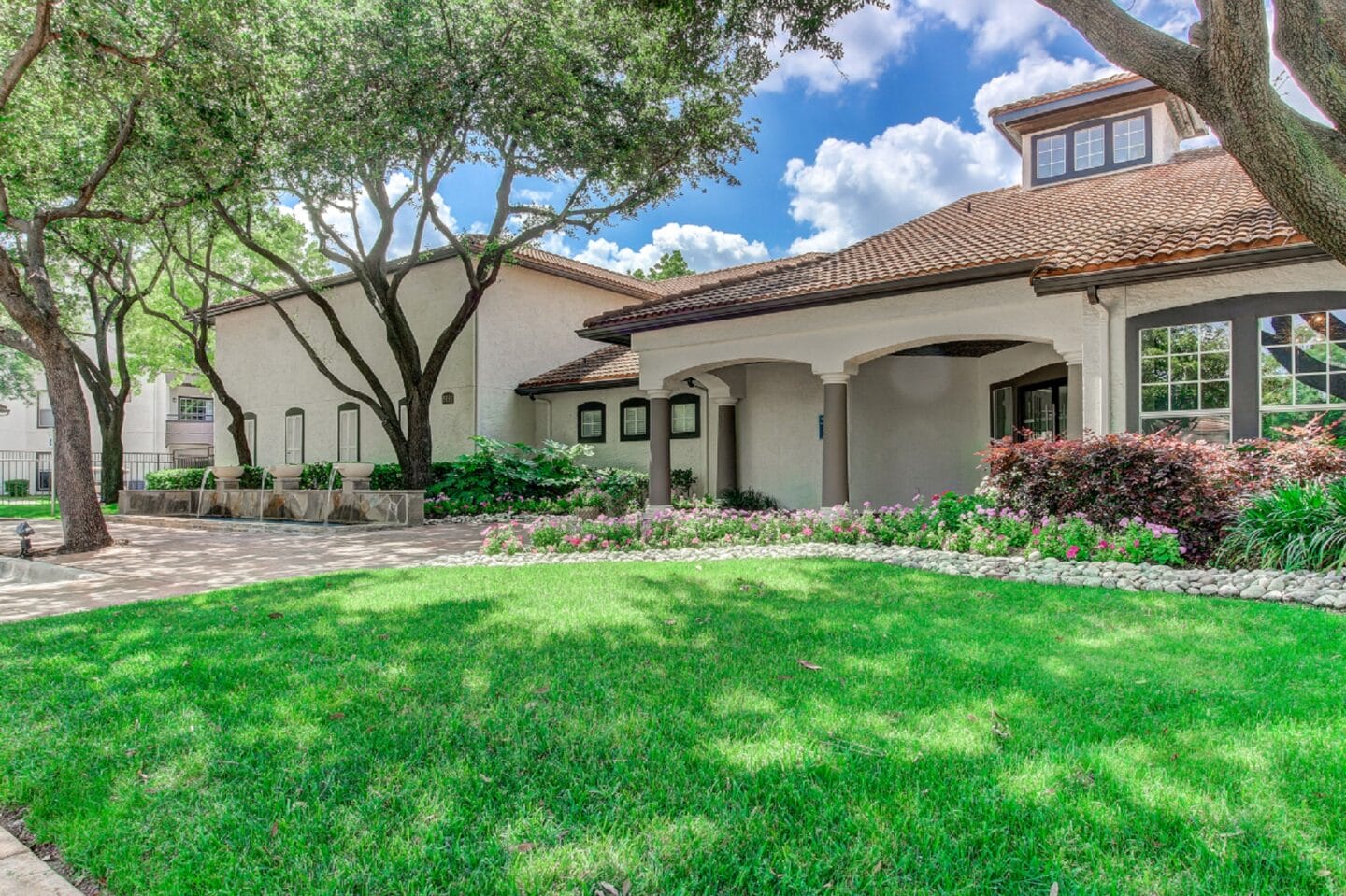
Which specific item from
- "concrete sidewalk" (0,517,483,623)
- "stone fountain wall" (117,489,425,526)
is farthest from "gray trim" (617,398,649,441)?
"stone fountain wall" (117,489,425,526)

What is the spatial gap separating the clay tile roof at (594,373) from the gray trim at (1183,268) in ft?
30.8

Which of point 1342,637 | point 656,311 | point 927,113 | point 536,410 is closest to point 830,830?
point 1342,637

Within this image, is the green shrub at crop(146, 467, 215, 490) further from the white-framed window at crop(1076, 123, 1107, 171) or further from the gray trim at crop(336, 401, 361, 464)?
the white-framed window at crop(1076, 123, 1107, 171)

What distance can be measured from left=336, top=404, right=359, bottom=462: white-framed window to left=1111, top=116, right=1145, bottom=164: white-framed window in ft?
63.7

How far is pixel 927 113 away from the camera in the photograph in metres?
14.3

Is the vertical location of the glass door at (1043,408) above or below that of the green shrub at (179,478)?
above

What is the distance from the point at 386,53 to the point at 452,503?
27.1 feet

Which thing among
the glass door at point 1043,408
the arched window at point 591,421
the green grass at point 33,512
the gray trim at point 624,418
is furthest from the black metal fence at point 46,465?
the glass door at point 1043,408

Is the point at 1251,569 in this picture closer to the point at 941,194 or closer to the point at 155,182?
the point at 941,194

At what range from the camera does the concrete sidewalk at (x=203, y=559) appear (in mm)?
7168

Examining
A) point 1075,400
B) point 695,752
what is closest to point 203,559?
point 695,752

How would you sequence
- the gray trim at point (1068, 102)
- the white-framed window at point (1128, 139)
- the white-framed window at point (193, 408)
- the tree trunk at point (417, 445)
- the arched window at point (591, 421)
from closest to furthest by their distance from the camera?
the gray trim at point (1068, 102) → the white-framed window at point (1128, 139) → the tree trunk at point (417, 445) → the arched window at point (591, 421) → the white-framed window at point (193, 408)

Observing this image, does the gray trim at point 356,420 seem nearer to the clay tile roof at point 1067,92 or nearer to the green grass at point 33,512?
the green grass at point 33,512

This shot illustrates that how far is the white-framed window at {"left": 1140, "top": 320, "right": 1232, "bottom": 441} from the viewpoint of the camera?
28.6ft
